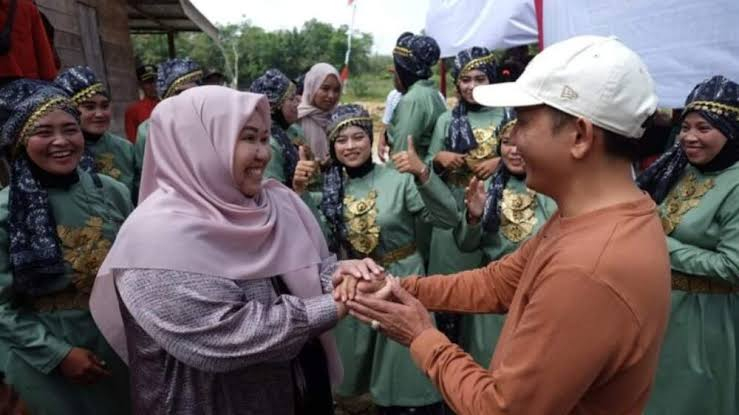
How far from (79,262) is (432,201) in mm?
1873

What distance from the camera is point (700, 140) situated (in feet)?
9.18

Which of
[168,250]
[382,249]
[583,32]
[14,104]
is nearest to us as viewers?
[168,250]

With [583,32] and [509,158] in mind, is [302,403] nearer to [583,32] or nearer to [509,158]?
[509,158]

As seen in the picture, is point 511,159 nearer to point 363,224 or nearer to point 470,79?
point 363,224

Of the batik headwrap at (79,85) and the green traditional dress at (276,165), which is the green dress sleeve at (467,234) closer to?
the green traditional dress at (276,165)

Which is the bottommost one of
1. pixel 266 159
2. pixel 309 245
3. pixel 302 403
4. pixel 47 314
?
pixel 302 403

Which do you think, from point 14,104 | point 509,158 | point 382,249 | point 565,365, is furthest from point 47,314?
point 509,158

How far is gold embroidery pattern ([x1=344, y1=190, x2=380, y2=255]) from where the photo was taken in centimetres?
324

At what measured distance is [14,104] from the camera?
7.93 ft

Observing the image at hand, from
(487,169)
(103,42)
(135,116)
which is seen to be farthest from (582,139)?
(103,42)

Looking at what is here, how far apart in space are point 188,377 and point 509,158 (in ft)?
7.77

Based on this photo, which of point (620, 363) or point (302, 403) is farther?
point (302, 403)

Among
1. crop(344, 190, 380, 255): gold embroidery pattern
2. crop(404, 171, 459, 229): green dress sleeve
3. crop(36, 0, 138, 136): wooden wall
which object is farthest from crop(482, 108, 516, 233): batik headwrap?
crop(36, 0, 138, 136): wooden wall

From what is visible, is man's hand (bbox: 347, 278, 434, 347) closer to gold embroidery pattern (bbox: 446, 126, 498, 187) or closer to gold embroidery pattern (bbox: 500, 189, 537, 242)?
gold embroidery pattern (bbox: 500, 189, 537, 242)
